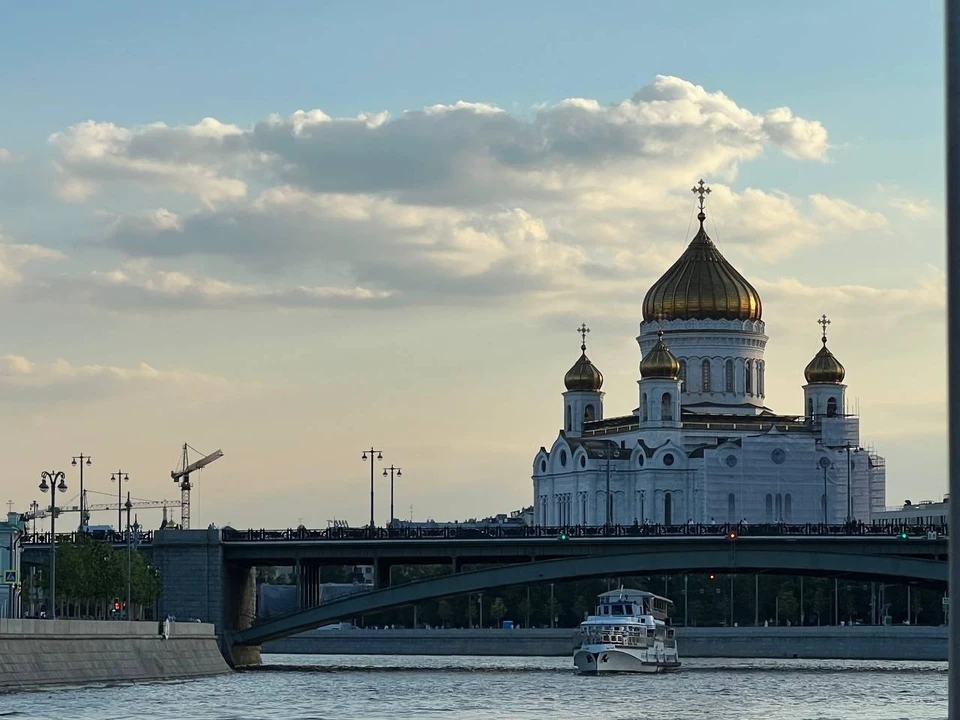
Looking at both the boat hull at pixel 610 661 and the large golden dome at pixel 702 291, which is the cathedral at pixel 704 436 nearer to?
the large golden dome at pixel 702 291

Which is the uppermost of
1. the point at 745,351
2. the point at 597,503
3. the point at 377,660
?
the point at 745,351

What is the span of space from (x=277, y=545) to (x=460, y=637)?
30278 mm

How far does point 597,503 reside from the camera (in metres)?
133

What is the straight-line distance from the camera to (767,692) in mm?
65000

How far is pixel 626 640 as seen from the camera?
3327 inches

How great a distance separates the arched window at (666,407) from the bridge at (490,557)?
144ft

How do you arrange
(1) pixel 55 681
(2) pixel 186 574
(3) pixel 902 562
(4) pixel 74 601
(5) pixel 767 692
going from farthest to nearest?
(4) pixel 74 601
(2) pixel 186 574
(3) pixel 902 562
(5) pixel 767 692
(1) pixel 55 681

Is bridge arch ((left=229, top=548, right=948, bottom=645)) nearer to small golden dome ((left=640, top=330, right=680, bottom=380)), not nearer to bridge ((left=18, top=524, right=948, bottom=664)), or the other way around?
bridge ((left=18, top=524, right=948, bottom=664))

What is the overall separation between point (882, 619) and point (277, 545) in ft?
145

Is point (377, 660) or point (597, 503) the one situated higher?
point (597, 503)

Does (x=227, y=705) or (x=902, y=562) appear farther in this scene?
(x=902, y=562)

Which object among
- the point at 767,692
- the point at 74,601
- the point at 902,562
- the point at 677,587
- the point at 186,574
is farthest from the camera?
the point at 677,587

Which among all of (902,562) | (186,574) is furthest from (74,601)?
(902,562)

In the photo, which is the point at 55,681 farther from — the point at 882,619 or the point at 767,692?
the point at 882,619
